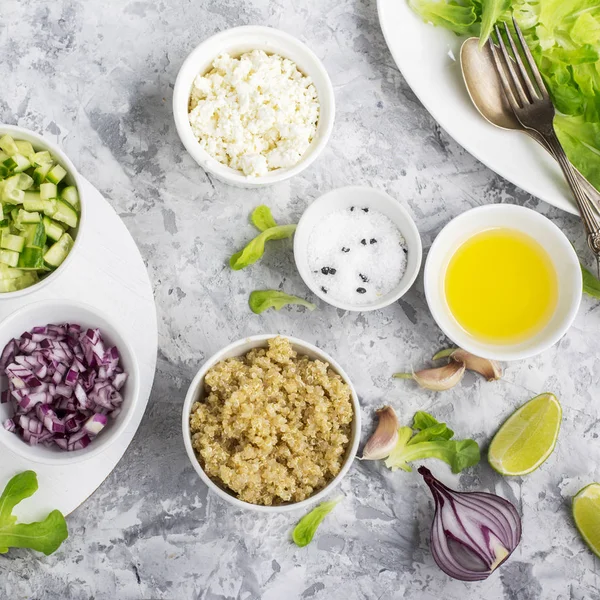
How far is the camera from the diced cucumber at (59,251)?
1.79 metres

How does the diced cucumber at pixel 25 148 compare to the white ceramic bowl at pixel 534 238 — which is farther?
the white ceramic bowl at pixel 534 238

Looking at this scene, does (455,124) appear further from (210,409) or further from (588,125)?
(210,409)

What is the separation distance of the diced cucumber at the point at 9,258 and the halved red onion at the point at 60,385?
0.18 meters

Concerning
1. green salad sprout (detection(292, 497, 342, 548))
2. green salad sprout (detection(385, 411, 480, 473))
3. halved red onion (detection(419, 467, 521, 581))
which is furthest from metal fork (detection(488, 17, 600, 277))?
green salad sprout (detection(292, 497, 342, 548))

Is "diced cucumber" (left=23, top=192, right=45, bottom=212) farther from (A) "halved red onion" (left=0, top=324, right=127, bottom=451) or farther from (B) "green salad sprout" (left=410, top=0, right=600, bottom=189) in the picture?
(B) "green salad sprout" (left=410, top=0, right=600, bottom=189)

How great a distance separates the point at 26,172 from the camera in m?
1.82

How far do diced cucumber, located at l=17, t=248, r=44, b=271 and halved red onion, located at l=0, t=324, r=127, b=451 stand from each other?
17 cm

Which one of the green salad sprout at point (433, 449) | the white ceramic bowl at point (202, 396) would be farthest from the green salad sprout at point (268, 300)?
the green salad sprout at point (433, 449)

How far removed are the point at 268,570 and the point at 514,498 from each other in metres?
0.79

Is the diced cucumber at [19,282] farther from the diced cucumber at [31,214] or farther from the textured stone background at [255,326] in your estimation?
the textured stone background at [255,326]

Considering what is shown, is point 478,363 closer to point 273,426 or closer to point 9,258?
point 273,426

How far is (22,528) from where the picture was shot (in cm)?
187

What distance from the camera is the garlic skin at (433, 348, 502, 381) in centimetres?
219

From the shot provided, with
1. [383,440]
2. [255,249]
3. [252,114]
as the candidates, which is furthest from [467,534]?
[252,114]
